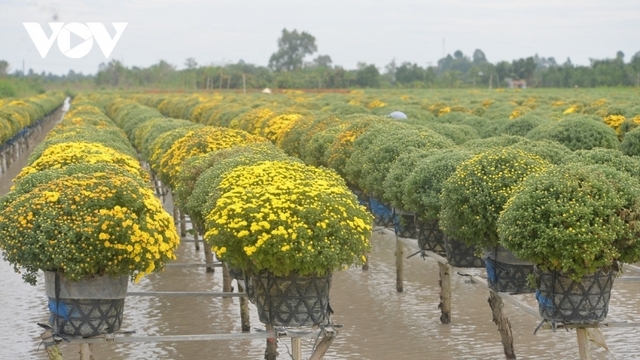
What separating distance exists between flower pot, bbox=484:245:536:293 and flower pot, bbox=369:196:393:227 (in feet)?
15.1

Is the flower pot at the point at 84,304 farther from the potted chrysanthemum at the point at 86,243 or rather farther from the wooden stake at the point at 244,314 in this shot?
the wooden stake at the point at 244,314

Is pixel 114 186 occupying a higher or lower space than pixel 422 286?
higher

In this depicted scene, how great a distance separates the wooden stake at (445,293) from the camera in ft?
43.1

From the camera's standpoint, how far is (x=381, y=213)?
15297 mm

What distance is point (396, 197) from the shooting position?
13.2 m

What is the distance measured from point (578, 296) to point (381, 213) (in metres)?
6.51

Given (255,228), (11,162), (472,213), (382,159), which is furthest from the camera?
(11,162)

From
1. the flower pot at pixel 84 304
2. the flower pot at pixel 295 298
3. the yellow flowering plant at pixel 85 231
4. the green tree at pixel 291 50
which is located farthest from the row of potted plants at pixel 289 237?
the green tree at pixel 291 50

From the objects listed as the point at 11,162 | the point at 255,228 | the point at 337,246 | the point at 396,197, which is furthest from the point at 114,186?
the point at 11,162

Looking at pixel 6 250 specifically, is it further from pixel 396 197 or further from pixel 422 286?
pixel 422 286

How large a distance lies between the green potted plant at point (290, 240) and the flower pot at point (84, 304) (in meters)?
0.99

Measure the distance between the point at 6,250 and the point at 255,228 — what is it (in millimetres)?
2140

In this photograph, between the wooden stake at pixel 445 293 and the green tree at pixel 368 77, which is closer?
the wooden stake at pixel 445 293

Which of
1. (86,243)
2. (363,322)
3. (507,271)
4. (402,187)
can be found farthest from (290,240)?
(363,322)
